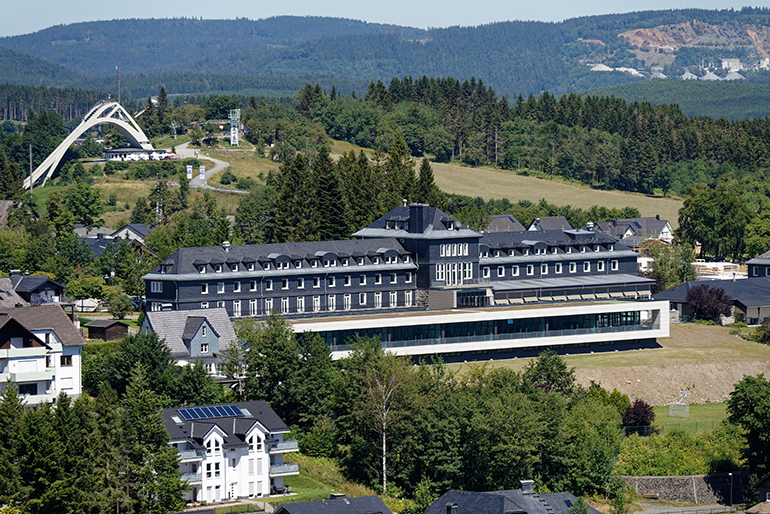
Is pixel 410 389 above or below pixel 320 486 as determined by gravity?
above

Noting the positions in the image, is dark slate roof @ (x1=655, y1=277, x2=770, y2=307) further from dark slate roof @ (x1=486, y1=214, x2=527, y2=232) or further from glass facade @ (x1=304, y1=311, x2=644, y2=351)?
dark slate roof @ (x1=486, y1=214, x2=527, y2=232)

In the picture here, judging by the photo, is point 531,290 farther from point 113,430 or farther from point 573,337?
point 113,430

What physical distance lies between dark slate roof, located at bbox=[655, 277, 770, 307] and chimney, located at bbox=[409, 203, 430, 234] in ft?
90.7

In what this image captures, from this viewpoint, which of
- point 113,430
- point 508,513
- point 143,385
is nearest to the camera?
point 508,513

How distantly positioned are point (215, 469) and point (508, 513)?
18.1 m

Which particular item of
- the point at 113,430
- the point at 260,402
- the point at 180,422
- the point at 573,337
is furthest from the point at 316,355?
the point at 573,337

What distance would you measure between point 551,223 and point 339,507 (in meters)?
107

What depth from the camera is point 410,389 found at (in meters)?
72.2

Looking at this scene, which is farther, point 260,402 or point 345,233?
point 345,233

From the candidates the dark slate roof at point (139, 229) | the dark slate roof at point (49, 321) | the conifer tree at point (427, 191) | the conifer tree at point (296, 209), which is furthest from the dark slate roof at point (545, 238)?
the dark slate roof at point (139, 229)

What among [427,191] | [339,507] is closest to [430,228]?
[427,191]

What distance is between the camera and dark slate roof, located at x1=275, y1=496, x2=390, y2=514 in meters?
53.2

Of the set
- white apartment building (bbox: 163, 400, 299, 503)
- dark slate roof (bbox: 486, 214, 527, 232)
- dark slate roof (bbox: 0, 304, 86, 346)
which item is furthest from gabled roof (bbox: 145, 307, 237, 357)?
dark slate roof (bbox: 486, 214, 527, 232)

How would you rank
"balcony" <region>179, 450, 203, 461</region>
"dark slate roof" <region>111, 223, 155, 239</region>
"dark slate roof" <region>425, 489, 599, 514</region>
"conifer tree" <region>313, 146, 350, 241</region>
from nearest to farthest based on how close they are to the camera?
"dark slate roof" <region>425, 489, 599, 514</region> → "balcony" <region>179, 450, 203, 461</region> → "conifer tree" <region>313, 146, 350, 241</region> → "dark slate roof" <region>111, 223, 155, 239</region>
